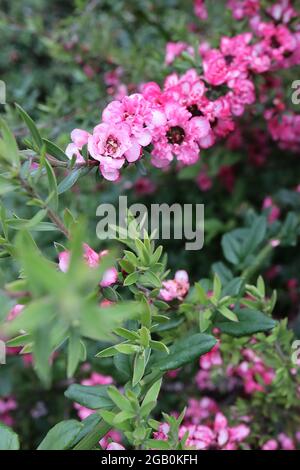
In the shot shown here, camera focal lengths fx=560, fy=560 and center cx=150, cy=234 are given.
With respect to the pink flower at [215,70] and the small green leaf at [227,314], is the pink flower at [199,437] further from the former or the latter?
the pink flower at [215,70]

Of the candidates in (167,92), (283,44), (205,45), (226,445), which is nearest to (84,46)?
(205,45)

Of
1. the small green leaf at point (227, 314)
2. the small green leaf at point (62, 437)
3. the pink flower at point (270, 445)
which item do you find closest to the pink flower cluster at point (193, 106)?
the small green leaf at point (227, 314)

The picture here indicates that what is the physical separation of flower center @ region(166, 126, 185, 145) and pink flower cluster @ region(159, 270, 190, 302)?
11.0 inches

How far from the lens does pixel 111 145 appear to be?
104 centimetres

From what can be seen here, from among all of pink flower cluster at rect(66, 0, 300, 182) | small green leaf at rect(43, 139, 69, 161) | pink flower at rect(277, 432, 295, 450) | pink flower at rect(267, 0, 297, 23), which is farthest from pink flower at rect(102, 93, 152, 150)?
pink flower at rect(277, 432, 295, 450)

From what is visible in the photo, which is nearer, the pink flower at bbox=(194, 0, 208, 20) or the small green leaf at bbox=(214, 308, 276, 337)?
the small green leaf at bbox=(214, 308, 276, 337)

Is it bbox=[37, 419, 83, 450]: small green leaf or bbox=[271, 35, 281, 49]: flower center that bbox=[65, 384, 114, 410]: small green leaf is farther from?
bbox=[271, 35, 281, 49]: flower center

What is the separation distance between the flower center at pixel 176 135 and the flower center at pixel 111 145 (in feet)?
0.47

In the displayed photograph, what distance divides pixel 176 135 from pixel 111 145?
0.17 m

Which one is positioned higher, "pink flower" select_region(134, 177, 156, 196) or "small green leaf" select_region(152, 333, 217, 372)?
"small green leaf" select_region(152, 333, 217, 372)

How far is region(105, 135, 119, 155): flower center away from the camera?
103 centimetres

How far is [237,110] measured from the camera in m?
1.37

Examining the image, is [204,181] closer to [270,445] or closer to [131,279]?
[270,445]

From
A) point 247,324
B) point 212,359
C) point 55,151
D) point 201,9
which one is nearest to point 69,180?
point 55,151
